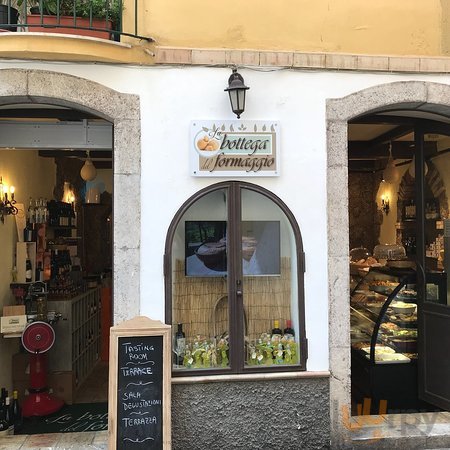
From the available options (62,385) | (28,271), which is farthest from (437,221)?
(28,271)

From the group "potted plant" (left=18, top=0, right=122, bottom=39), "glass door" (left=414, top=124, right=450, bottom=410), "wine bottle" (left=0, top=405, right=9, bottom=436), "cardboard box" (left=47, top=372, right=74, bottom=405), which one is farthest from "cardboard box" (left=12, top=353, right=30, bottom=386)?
"glass door" (left=414, top=124, right=450, bottom=410)

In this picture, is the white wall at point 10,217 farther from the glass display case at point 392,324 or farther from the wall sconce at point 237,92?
the glass display case at point 392,324

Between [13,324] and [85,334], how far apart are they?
1700mm

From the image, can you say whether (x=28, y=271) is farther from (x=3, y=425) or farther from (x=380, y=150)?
(x=380, y=150)

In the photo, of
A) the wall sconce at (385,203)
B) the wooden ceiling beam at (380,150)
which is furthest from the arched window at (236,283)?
the wall sconce at (385,203)

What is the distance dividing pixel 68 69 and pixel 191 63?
123 cm

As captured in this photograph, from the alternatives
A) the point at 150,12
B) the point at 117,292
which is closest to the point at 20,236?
the point at 117,292

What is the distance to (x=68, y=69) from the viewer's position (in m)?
4.70

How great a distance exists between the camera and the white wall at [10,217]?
250 inches

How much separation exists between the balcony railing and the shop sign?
1.13 m

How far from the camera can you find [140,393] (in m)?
4.50

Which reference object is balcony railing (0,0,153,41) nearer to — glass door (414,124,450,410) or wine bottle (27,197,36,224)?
wine bottle (27,197,36,224)

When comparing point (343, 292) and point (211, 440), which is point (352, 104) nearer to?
point (343, 292)

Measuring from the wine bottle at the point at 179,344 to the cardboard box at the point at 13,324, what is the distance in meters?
2.36
